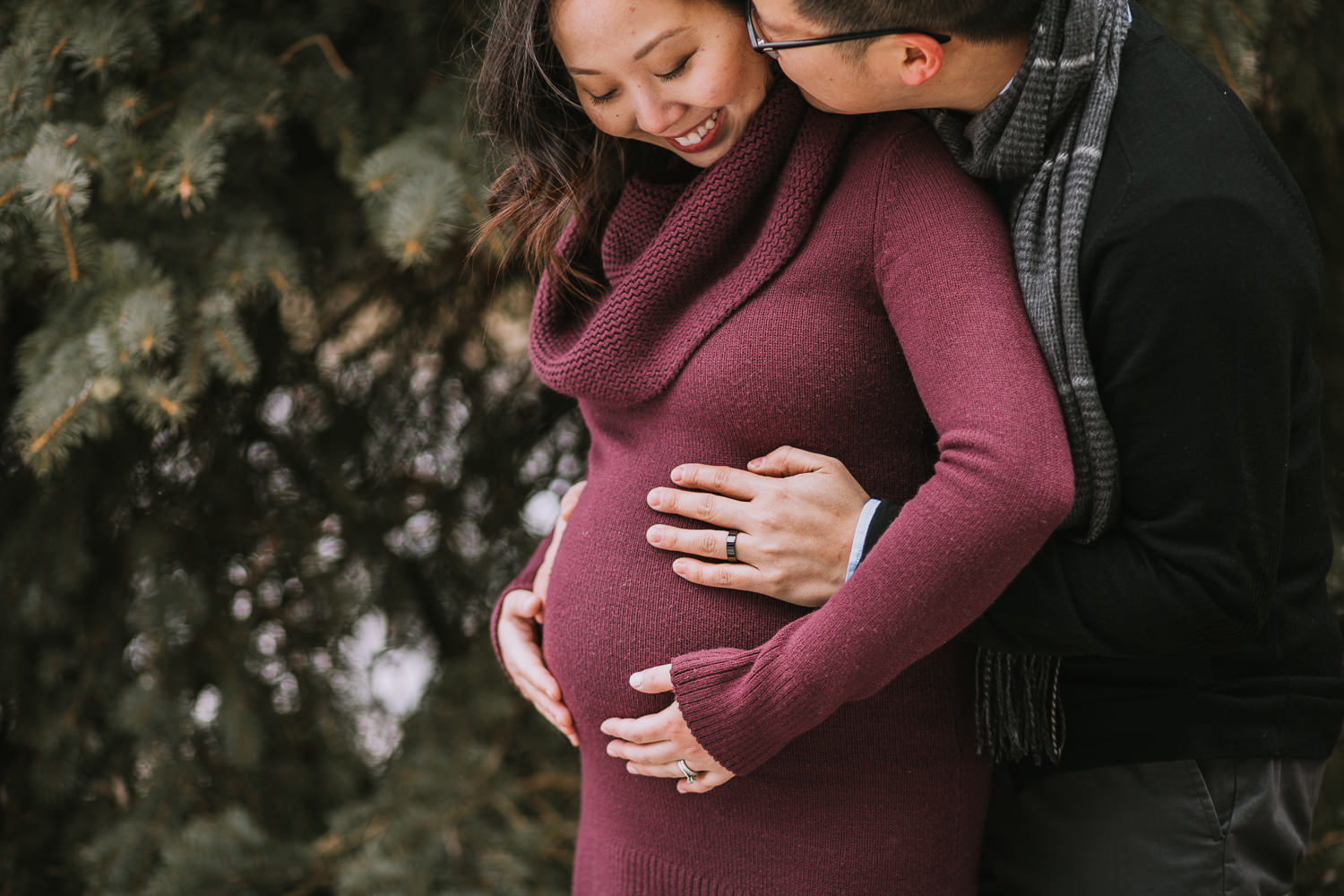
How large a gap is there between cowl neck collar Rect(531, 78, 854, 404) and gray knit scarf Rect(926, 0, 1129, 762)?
16 centimetres

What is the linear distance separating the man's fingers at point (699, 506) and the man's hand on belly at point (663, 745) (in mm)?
152

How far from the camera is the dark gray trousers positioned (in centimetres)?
99

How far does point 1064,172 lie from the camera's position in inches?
35.2

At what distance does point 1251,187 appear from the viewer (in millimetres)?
824

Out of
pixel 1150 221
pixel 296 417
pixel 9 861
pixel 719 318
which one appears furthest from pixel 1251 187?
pixel 9 861

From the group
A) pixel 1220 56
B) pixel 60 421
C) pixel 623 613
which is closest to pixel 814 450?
pixel 623 613

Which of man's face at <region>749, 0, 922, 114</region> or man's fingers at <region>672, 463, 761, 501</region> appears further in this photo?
man's fingers at <region>672, 463, 761, 501</region>

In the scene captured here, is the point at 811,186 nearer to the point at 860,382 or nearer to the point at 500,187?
the point at 860,382

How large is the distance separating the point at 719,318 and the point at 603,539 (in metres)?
0.28

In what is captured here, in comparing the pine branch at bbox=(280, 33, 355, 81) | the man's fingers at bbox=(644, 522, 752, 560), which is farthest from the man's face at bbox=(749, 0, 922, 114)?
the pine branch at bbox=(280, 33, 355, 81)

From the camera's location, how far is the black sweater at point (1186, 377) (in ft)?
2.67

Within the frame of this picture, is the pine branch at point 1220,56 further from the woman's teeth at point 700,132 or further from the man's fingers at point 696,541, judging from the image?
the man's fingers at point 696,541

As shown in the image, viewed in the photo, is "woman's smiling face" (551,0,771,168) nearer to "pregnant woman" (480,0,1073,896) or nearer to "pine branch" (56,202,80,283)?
"pregnant woman" (480,0,1073,896)

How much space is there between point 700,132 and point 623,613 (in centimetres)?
51
